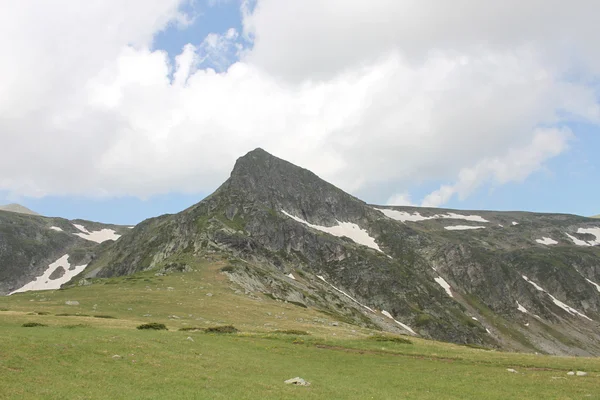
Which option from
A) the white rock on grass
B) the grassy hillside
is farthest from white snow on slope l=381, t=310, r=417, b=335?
the white rock on grass

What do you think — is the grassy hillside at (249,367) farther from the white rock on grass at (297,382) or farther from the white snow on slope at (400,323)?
the white snow on slope at (400,323)

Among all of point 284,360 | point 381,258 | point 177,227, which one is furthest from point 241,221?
point 284,360

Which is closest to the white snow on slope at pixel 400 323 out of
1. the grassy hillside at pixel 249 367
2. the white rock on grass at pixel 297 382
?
the grassy hillside at pixel 249 367

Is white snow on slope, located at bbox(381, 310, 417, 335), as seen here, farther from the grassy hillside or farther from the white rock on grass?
the white rock on grass

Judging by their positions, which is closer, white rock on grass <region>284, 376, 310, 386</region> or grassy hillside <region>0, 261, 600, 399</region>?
grassy hillside <region>0, 261, 600, 399</region>

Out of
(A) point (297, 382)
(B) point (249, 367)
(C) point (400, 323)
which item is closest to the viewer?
(A) point (297, 382)

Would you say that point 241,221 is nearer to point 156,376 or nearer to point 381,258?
point 381,258

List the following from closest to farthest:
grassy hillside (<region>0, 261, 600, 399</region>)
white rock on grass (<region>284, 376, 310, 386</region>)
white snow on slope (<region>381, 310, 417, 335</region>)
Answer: grassy hillside (<region>0, 261, 600, 399</region>)
white rock on grass (<region>284, 376, 310, 386</region>)
white snow on slope (<region>381, 310, 417, 335</region>)

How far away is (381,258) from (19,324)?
163041mm

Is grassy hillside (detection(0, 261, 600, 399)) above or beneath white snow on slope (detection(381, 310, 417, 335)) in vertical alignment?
above

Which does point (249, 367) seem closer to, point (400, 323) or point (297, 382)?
point (297, 382)

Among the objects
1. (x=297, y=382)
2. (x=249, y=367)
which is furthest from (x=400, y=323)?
(x=297, y=382)

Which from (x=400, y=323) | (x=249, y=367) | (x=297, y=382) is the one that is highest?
(x=297, y=382)

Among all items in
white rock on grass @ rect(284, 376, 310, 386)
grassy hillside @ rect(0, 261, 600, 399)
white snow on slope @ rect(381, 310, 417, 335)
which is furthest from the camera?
white snow on slope @ rect(381, 310, 417, 335)
